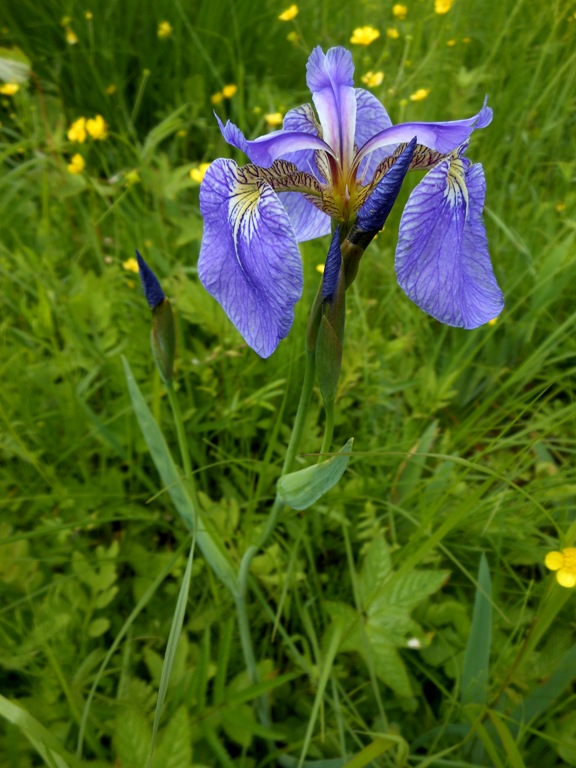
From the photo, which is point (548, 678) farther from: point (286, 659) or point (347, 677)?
point (286, 659)

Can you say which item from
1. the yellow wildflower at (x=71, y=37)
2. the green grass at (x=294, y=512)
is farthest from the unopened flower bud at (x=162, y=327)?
the yellow wildflower at (x=71, y=37)

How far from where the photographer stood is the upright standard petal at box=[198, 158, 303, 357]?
0.75 meters

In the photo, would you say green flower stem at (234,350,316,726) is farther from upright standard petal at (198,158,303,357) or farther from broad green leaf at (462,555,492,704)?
broad green leaf at (462,555,492,704)

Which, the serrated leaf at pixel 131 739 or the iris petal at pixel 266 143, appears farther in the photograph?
the serrated leaf at pixel 131 739

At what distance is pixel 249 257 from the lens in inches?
30.8

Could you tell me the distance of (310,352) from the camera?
872 millimetres

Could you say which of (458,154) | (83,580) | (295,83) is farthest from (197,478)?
(295,83)

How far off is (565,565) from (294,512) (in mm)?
640

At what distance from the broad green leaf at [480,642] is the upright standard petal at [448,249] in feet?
1.49

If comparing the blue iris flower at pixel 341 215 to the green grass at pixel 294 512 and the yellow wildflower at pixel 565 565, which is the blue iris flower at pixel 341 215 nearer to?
the green grass at pixel 294 512

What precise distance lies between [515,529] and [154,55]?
2404 millimetres

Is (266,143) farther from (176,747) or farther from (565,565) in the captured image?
(176,747)

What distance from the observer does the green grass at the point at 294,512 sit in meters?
1.03

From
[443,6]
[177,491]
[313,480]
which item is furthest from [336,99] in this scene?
[443,6]
